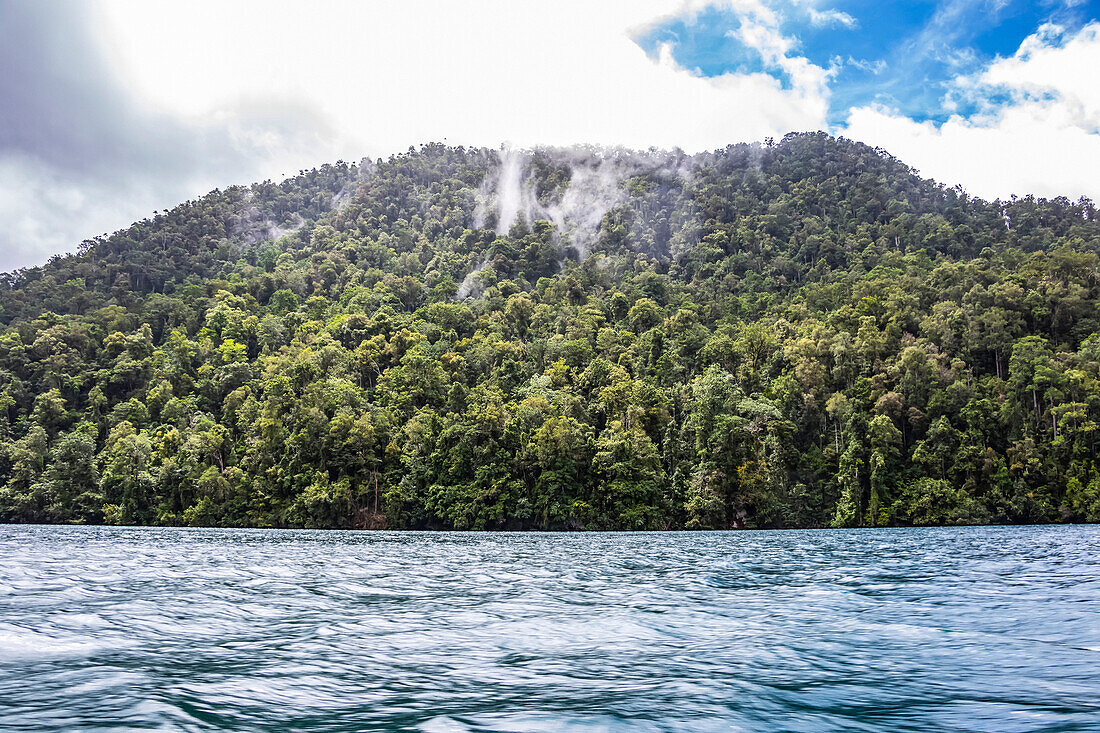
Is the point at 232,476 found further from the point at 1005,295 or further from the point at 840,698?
the point at 1005,295

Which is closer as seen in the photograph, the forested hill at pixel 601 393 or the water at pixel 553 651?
the water at pixel 553 651

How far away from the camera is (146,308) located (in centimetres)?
12144

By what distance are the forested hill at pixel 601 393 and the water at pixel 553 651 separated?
47973 millimetres

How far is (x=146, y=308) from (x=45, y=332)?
77.4 ft

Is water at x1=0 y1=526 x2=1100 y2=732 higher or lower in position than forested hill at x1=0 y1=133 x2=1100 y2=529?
lower

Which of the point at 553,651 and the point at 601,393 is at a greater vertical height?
the point at 601,393

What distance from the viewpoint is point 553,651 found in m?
10.3

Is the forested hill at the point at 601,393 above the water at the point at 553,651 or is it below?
above

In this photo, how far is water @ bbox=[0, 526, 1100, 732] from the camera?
21.9 feet

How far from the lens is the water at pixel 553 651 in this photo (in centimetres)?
666

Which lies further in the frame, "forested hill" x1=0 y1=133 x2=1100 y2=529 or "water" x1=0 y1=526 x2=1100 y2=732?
"forested hill" x1=0 y1=133 x2=1100 y2=529

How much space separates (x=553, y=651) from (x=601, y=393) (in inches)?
2676

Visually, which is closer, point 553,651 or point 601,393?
point 553,651

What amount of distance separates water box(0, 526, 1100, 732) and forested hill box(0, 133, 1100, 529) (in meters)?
48.0
